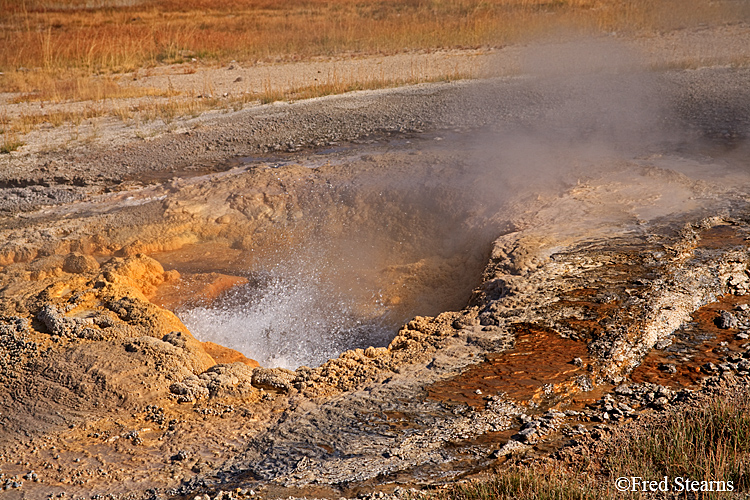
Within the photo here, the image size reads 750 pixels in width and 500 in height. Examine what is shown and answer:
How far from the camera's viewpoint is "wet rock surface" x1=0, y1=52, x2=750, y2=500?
2736mm

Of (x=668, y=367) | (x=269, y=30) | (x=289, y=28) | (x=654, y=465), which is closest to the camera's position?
(x=654, y=465)

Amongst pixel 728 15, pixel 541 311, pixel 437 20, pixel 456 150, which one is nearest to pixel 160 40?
pixel 437 20

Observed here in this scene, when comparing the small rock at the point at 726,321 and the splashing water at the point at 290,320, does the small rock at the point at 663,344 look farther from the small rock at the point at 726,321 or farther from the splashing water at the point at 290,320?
the splashing water at the point at 290,320

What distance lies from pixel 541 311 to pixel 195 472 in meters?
2.20

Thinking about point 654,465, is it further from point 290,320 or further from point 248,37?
point 248,37

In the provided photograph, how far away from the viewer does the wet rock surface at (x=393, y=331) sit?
8.98 ft

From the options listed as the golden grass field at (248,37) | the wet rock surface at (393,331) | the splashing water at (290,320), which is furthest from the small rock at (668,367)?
the golden grass field at (248,37)

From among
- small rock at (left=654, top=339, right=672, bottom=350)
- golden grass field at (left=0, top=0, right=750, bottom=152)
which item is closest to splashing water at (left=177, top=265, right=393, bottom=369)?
small rock at (left=654, top=339, right=672, bottom=350)

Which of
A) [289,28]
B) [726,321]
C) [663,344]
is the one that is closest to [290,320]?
[663,344]

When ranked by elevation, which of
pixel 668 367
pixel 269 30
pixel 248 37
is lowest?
pixel 668 367

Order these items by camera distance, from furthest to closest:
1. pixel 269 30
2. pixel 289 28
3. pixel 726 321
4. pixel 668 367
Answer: pixel 269 30
pixel 289 28
pixel 726 321
pixel 668 367

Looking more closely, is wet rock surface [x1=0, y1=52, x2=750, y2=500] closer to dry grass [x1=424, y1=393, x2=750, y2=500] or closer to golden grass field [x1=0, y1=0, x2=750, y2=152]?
dry grass [x1=424, y1=393, x2=750, y2=500]

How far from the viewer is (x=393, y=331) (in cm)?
458

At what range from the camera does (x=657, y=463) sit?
2254 millimetres
